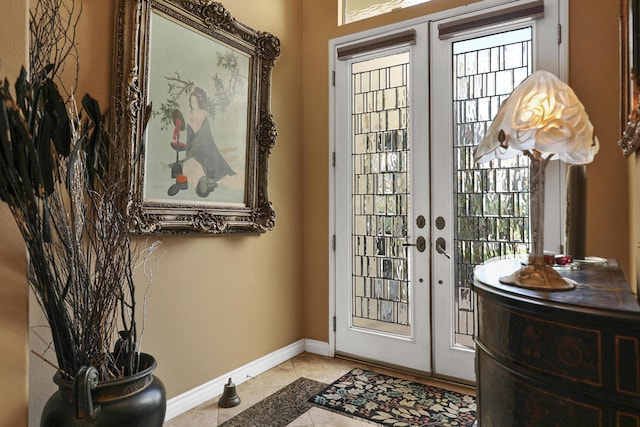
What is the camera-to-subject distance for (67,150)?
1496 millimetres

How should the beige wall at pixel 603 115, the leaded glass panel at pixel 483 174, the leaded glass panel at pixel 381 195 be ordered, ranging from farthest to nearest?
the leaded glass panel at pixel 381 195 → the leaded glass panel at pixel 483 174 → the beige wall at pixel 603 115

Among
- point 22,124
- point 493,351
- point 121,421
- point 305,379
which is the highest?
point 22,124

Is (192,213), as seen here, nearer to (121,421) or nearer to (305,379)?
(121,421)

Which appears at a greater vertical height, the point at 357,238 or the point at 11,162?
the point at 11,162

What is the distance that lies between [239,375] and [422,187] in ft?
6.30

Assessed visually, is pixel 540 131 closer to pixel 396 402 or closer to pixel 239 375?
pixel 396 402

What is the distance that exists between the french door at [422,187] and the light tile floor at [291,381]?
0.39ft

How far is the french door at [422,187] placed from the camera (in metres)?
2.64

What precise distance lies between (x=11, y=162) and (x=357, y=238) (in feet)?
7.90

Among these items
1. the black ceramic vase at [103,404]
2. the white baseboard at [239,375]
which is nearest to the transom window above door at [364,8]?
the white baseboard at [239,375]

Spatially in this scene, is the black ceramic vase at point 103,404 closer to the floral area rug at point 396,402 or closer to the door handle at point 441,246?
the floral area rug at point 396,402

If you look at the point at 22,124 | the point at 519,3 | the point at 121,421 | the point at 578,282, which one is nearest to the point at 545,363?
the point at 578,282

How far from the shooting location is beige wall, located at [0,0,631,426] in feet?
6.38

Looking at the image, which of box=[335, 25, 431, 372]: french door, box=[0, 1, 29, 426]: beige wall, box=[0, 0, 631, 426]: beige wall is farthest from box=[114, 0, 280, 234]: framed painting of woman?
box=[335, 25, 431, 372]: french door
